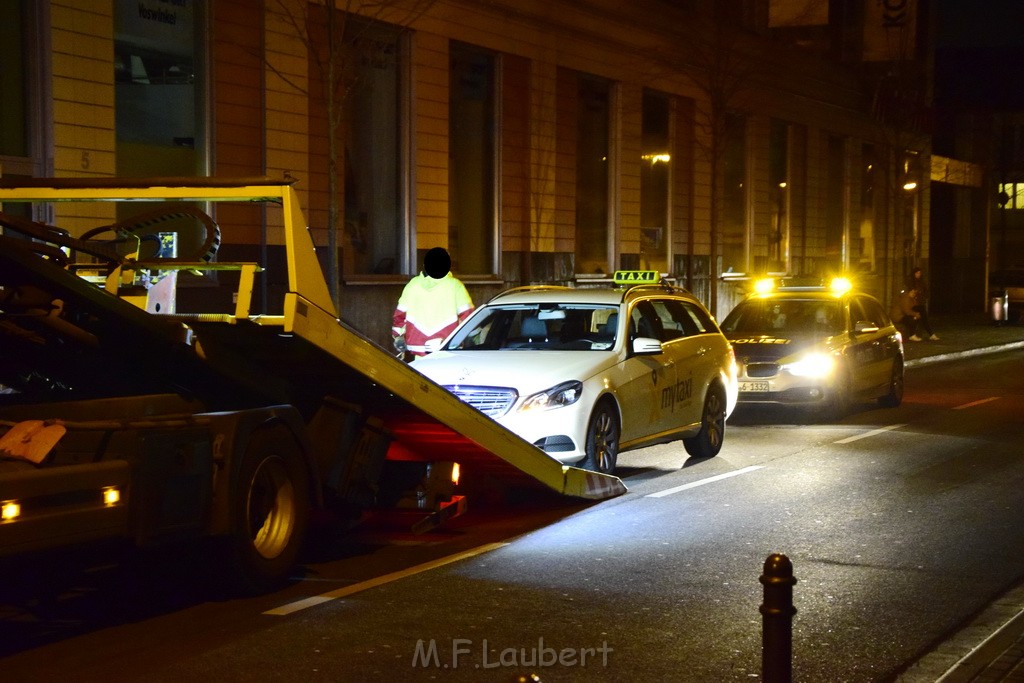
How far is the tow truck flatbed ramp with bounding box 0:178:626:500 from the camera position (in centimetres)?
689

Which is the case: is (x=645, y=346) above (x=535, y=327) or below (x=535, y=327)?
below

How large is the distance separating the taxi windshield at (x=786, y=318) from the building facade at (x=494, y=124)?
522cm

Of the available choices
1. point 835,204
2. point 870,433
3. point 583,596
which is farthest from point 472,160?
point 835,204

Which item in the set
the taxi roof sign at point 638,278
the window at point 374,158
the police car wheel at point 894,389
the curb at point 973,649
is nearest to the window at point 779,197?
the window at point 374,158

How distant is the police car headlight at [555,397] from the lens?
35.6ft

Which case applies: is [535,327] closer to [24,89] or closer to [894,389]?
[24,89]

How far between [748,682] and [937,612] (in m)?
1.80

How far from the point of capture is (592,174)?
29.0m

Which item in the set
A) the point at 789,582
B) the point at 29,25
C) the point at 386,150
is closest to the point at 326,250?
the point at 386,150

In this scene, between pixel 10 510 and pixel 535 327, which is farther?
pixel 535 327

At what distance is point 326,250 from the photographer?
21031 millimetres

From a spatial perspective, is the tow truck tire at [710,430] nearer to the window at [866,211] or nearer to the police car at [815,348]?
the police car at [815,348]

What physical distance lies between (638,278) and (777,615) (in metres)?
11.1

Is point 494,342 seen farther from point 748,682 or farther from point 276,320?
point 748,682
